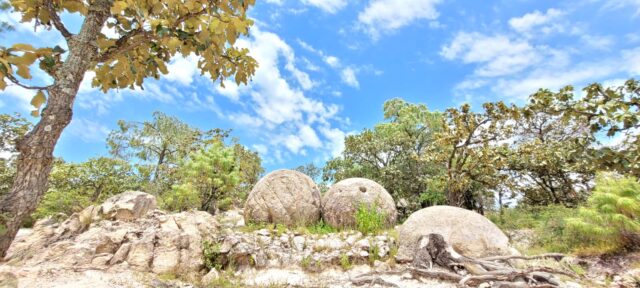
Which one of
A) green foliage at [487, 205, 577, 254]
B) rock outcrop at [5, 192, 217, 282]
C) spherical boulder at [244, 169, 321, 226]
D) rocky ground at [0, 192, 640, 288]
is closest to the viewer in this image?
rocky ground at [0, 192, 640, 288]

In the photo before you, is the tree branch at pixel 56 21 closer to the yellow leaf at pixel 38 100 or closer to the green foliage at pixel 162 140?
the yellow leaf at pixel 38 100

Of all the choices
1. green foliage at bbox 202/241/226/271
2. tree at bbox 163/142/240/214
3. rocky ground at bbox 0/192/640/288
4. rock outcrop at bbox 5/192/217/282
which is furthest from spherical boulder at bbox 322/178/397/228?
tree at bbox 163/142/240/214

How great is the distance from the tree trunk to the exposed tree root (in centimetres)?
537

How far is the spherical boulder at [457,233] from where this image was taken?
744cm

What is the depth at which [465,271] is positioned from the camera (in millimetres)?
6285

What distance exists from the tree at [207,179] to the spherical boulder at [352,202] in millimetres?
5282

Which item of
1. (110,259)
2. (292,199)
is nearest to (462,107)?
(292,199)

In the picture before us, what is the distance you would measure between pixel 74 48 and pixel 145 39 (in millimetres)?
335

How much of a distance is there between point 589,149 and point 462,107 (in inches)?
409

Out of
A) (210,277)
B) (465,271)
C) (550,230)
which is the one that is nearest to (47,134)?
(210,277)

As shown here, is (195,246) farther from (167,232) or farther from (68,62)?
(68,62)

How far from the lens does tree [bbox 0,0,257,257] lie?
1.39m

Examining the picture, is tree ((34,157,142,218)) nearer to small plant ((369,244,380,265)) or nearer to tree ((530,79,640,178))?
small plant ((369,244,380,265))

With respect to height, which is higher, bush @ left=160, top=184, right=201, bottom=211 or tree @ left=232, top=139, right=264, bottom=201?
tree @ left=232, top=139, right=264, bottom=201
